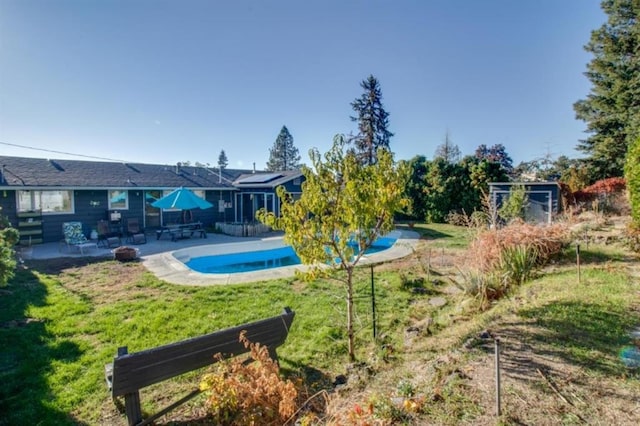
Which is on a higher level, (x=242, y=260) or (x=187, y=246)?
(x=187, y=246)

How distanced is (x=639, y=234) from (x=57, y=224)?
67.6 ft

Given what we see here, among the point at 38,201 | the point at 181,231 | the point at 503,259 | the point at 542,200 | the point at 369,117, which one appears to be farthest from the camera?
the point at 369,117

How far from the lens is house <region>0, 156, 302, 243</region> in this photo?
510 inches

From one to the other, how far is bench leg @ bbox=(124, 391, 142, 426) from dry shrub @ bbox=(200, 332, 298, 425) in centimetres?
60

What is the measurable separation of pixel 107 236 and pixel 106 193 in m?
2.32

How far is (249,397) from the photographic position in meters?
2.73

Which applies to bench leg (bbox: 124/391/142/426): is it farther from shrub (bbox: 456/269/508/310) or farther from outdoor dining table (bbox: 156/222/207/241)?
outdoor dining table (bbox: 156/222/207/241)

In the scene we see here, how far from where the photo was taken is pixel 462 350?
3.54 m

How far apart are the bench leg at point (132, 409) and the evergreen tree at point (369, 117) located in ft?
95.1

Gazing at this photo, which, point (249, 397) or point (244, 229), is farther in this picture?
point (244, 229)

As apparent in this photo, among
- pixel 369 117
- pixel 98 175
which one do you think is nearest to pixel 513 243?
pixel 98 175

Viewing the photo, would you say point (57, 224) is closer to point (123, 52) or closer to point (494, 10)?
point (123, 52)

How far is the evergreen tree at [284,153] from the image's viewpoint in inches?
2196

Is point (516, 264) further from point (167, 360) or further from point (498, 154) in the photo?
point (498, 154)
